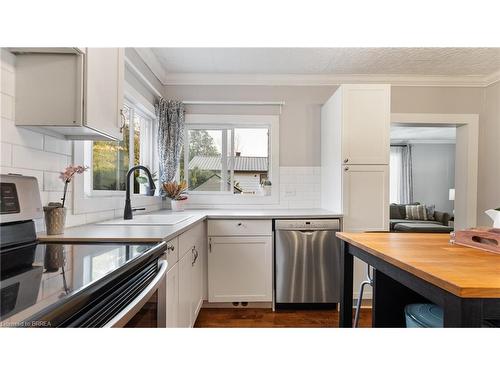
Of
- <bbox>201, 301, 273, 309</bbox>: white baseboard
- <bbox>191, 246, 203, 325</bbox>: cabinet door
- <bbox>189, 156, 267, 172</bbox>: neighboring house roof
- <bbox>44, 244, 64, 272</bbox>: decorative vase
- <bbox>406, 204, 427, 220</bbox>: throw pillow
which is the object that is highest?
<bbox>189, 156, 267, 172</bbox>: neighboring house roof

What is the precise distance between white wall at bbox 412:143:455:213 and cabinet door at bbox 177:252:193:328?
Answer: 23.1ft

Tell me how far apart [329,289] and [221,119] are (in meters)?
2.14

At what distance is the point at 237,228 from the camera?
2504 mm

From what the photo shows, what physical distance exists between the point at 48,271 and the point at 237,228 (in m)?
1.82

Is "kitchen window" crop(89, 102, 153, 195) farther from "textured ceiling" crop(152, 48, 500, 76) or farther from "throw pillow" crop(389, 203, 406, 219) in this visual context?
"throw pillow" crop(389, 203, 406, 219)

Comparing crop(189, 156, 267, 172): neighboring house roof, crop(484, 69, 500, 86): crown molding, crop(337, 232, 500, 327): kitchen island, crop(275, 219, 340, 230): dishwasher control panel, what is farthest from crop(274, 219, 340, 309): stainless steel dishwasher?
crop(484, 69, 500, 86): crown molding

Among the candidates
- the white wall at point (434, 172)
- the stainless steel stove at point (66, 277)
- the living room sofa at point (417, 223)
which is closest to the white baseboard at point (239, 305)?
the stainless steel stove at point (66, 277)

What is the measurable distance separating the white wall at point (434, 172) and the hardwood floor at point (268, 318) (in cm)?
582

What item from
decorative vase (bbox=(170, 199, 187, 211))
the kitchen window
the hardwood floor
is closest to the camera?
the kitchen window

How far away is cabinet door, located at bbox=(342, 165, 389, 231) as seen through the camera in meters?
2.60

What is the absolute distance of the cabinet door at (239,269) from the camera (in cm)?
251

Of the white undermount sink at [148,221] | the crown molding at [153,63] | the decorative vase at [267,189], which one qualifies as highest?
the crown molding at [153,63]

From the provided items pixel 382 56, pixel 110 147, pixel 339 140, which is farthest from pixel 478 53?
pixel 110 147

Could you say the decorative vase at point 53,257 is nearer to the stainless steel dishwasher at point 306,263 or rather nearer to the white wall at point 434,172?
the stainless steel dishwasher at point 306,263
